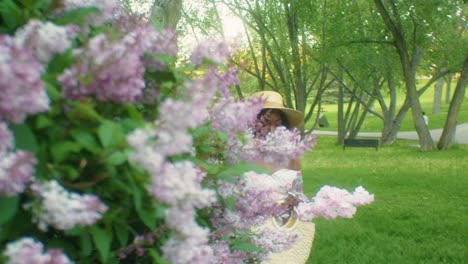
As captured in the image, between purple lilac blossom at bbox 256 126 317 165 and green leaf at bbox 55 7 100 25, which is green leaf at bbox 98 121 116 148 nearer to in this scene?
green leaf at bbox 55 7 100 25

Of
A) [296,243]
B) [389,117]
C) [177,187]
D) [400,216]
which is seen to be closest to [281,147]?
[177,187]

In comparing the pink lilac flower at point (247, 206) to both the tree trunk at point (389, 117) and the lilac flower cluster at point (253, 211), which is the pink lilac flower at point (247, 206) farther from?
the tree trunk at point (389, 117)

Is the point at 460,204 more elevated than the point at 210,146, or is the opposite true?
the point at 210,146

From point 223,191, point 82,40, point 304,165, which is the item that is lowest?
point 304,165

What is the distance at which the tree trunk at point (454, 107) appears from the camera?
913 inches

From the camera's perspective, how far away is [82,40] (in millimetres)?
1489

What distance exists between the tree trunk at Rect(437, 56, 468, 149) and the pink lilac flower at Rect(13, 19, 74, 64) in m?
23.5

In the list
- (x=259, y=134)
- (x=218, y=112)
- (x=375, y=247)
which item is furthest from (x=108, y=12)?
(x=375, y=247)

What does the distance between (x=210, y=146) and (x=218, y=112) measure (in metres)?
0.23

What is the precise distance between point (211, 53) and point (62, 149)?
0.58 m

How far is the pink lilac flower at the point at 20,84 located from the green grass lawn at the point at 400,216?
671 cm

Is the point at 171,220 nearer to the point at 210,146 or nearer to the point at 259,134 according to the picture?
the point at 210,146

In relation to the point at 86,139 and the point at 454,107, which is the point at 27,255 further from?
the point at 454,107

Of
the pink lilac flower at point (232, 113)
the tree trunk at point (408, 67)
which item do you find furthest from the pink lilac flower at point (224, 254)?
the tree trunk at point (408, 67)
